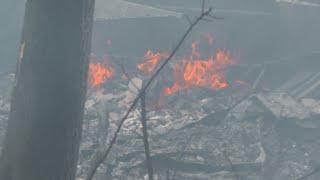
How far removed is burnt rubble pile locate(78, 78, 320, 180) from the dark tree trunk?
3.44m

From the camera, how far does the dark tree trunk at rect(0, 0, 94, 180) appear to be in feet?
6.53

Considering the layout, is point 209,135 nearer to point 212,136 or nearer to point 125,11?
point 212,136

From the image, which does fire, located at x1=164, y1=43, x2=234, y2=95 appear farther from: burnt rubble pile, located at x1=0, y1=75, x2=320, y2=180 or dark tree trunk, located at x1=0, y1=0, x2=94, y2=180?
dark tree trunk, located at x1=0, y1=0, x2=94, y2=180

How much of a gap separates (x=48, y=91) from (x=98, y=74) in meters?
7.67

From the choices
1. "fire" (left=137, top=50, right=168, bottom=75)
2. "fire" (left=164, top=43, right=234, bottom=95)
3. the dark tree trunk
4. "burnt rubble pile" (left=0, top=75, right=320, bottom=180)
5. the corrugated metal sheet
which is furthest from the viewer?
the corrugated metal sheet

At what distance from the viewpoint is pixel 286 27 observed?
38.3ft

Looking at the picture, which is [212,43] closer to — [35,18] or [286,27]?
[286,27]

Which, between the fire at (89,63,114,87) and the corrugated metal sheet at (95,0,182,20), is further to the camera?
the corrugated metal sheet at (95,0,182,20)

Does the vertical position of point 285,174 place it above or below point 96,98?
below

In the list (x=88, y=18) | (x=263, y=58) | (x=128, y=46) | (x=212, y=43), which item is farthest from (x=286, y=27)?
(x=88, y=18)

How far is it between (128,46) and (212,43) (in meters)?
2.12

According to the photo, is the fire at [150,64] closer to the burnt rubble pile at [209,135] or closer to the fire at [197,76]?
the fire at [197,76]

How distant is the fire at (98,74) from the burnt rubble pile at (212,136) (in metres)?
0.48

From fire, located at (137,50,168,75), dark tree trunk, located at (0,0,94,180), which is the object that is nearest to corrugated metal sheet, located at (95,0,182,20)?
fire, located at (137,50,168,75)
